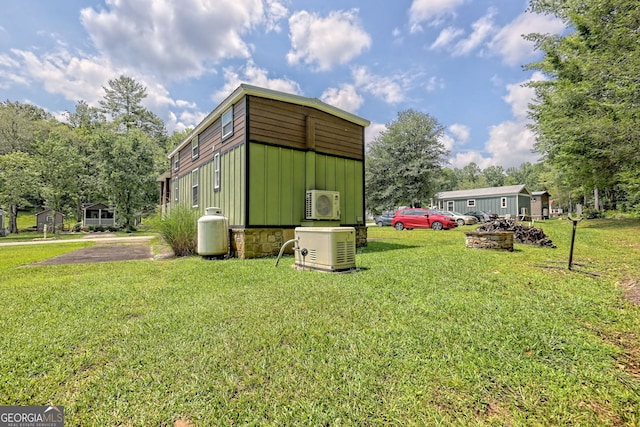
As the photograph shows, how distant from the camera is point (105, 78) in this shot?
→ 33.7 m

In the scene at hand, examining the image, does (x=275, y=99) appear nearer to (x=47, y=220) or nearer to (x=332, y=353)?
(x=332, y=353)

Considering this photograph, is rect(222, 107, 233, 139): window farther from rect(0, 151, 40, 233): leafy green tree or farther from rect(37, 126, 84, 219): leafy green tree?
rect(0, 151, 40, 233): leafy green tree

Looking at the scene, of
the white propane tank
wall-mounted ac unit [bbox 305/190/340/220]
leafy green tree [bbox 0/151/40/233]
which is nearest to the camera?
the white propane tank

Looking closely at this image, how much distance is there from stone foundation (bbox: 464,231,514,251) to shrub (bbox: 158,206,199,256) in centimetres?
807

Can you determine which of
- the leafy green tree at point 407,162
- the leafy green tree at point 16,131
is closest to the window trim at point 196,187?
the leafy green tree at point 407,162

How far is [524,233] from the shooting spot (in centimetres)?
862

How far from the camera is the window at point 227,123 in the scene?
817cm

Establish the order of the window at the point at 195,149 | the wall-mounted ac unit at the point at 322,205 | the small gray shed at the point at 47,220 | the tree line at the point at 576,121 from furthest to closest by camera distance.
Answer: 1. the small gray shed at the point at 47,220
2. the window at the point at 195,149
3. the tree line at the point at 576,121
4. the wall-mounted ac unit at the point at 322,205

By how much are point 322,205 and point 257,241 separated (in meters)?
2.12

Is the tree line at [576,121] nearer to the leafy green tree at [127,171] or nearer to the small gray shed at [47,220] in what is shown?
the leafy green tree at [127,171]

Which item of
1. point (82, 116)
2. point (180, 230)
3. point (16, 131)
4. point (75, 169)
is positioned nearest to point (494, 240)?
point (180, 230)

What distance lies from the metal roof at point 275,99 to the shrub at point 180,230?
321 centimetres

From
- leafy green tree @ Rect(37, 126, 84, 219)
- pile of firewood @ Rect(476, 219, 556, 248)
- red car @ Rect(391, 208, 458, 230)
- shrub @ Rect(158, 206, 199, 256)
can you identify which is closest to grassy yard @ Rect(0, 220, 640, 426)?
shrub @ Rect(158, 206, 199, 256)

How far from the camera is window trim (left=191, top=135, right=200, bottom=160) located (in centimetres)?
1105
